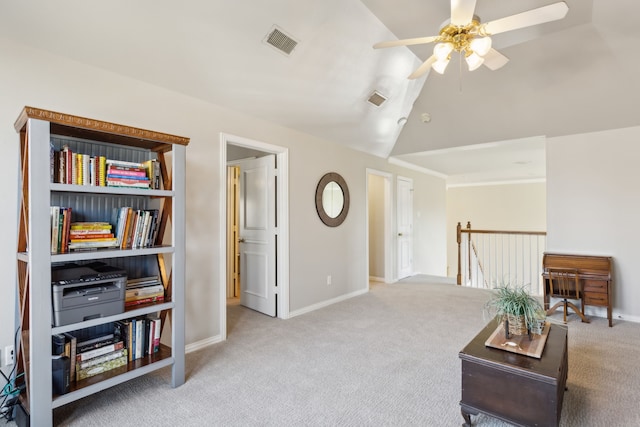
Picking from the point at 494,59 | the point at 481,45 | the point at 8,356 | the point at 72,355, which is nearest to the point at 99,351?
the point at 72,355

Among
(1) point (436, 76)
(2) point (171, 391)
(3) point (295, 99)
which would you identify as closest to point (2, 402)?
(2) point (171, 391)

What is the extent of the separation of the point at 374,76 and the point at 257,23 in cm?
162

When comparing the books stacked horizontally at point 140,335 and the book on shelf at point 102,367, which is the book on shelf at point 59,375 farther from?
the books stacked horizontally at point 140,335

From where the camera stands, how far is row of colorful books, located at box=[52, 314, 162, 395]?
1917mm

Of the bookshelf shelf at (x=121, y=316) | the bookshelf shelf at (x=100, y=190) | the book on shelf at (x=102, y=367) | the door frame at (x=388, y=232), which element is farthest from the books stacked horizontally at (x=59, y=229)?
the door frame at (x=388, y=232)

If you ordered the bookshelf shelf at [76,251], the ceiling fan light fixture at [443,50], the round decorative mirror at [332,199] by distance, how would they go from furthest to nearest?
the round decorative mirror at [332,199], the ceiling fan light fixture at [443,50], the bookshelf shelf at [76,251]

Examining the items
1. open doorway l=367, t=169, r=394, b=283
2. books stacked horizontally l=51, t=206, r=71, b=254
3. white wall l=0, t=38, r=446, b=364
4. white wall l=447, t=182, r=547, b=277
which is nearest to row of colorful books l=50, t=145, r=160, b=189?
books stacked horizontally l=51, t=206, r=71, b=254

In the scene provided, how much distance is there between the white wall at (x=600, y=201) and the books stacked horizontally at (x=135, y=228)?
4612 mm

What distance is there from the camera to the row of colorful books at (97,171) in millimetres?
1941

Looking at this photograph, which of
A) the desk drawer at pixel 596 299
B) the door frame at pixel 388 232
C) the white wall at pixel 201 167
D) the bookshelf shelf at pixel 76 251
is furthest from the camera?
the door frame at pixel 388 232

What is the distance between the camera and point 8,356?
6.81ft

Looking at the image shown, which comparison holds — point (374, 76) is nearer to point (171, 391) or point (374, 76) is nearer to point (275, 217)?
point (275, 217)

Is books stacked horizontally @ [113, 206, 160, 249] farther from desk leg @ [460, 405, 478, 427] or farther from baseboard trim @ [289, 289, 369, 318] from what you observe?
desk leg @ [460, 405, 478, 427]

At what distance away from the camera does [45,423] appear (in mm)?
1781
